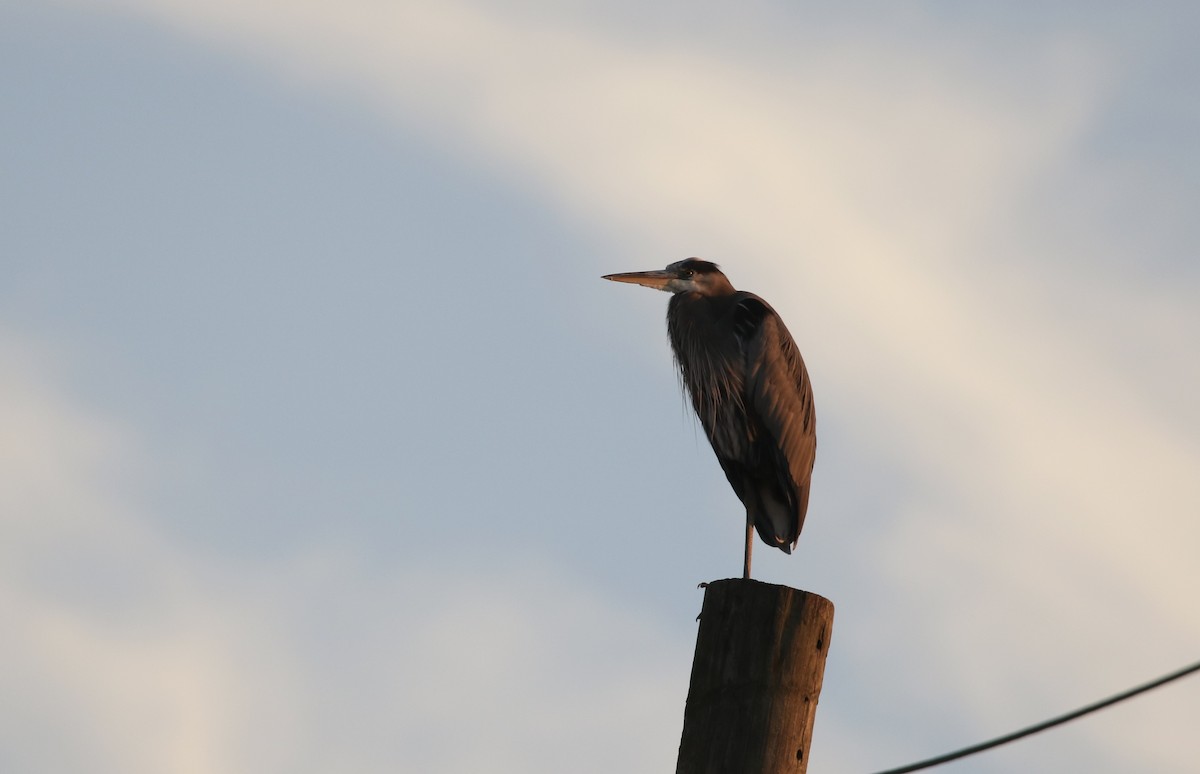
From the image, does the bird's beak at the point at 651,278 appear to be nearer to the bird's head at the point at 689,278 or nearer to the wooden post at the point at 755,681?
the bird's head at the point at 689,278

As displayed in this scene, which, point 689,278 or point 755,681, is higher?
point 689,278

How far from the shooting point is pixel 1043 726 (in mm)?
3578

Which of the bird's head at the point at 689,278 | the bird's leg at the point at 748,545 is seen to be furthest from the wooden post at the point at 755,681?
the bird's head at the point at 689,278

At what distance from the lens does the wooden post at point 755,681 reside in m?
4.01

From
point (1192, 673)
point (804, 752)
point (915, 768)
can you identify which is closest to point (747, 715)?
point (804, 752)

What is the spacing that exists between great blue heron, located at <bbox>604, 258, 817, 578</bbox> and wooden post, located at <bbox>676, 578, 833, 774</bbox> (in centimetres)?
441

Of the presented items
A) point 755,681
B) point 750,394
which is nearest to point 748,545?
point 750,394

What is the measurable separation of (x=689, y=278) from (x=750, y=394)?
47.9 inches

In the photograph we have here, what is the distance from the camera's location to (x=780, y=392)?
928 centimetres

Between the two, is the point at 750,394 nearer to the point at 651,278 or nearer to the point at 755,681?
the point at 651,278

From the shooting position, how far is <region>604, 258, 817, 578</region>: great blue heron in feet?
29.5

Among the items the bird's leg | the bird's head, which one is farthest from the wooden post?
the bird's head

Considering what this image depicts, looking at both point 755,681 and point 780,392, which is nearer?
point 755,681

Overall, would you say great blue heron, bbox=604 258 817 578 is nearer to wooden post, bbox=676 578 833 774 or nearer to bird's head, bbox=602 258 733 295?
bird's head, bbox=602 258 733 295
